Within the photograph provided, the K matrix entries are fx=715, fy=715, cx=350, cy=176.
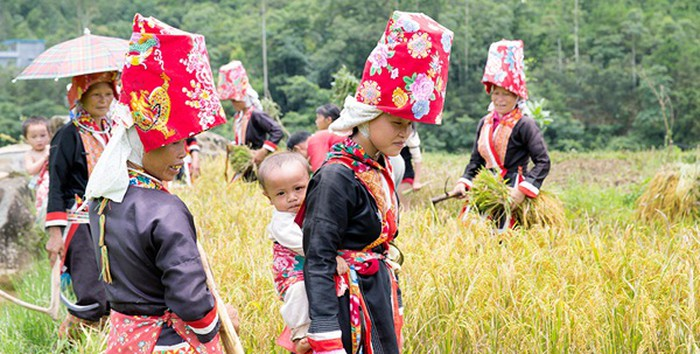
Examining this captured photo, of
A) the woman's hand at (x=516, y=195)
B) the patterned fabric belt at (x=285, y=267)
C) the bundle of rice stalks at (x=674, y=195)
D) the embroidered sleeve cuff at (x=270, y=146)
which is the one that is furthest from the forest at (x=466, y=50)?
the patterned fabric belt at (x=285, y=267)

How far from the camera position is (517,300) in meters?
3.46

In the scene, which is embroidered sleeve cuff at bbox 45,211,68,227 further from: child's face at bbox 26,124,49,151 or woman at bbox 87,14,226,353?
child's face at bbox 26,124,49,151

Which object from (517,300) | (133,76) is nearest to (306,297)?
(133,76)

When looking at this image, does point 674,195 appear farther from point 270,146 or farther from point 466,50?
point 466,50

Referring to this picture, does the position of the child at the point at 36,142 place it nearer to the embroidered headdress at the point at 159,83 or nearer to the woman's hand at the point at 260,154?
the woman's hand at the point at 260,154

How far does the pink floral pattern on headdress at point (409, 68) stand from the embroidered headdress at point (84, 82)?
2.09 meters

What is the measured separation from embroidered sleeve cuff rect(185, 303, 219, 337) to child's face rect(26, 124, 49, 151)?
5196mm

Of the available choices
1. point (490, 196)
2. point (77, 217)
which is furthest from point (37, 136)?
point (490, 196)

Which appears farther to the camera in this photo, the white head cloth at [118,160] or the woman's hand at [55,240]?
the woman's hand at [55,240]

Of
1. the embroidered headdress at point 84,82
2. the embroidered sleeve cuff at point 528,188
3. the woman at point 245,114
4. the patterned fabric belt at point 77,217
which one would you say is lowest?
the woman at point 245,114

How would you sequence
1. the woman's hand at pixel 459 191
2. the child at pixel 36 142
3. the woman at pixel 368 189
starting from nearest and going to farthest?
the woman at pixel 368 189 → the woman's hand at pixel 459 191 → the child at pixel 36 142

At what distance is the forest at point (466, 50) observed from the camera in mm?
32844

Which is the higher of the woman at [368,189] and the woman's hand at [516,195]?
the woman at [368,189]

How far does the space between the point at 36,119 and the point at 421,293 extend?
15.5ft
